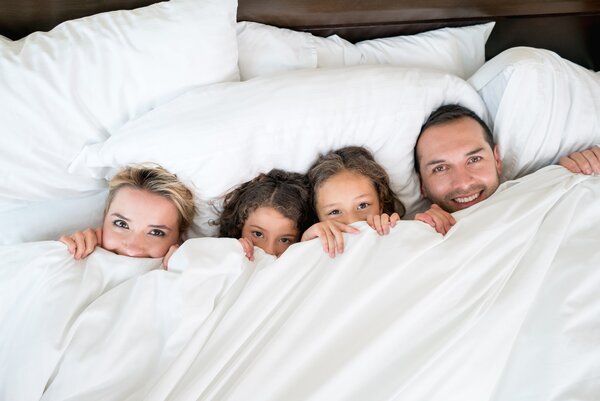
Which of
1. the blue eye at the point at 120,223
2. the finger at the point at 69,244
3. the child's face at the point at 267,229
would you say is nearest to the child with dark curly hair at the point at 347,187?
the child's face at the point at 267,229

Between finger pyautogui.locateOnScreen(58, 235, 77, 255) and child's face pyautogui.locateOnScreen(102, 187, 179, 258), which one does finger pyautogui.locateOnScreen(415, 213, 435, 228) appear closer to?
child's face pyautogui.locateOnScreen(102, 187, 179, 258)

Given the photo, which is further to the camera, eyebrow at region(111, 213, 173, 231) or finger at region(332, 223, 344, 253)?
eyebrow at region(111, 213, 173, 231)

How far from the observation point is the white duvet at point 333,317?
1.04 metres

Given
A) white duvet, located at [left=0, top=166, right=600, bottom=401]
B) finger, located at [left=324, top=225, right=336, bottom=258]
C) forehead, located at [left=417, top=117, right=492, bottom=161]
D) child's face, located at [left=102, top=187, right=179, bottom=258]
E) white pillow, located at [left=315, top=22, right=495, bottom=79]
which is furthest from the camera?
white pillow, located at [left=315, top=22, right=495, bottom=79]

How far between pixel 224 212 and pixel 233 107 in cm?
31

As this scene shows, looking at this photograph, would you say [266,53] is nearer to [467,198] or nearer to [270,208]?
[270,208]

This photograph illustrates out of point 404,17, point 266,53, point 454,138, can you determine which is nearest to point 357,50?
point 404,17

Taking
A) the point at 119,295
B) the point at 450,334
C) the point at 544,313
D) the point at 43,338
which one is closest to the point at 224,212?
the point at 119,295

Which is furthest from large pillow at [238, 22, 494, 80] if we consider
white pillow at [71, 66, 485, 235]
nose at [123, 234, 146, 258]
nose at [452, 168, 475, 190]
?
nose at [123, 234, 146, 258]

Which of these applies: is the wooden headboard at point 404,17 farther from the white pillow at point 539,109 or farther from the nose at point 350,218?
the nose at point 350,218

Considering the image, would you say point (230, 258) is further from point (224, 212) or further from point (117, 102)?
→ point (117, 102)

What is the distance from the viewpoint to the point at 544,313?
3.65ft

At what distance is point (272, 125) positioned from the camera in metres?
1.33

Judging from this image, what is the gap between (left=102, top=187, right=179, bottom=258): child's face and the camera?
131 cm
